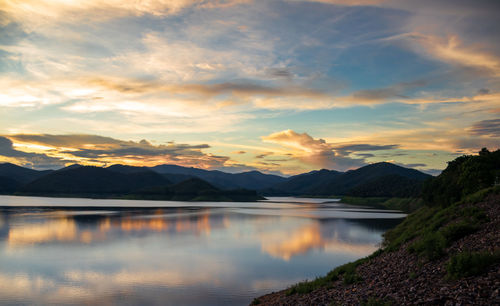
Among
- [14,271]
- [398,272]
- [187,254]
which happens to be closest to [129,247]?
[187,254]

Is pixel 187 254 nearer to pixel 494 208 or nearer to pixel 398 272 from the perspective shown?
pixel 398 272

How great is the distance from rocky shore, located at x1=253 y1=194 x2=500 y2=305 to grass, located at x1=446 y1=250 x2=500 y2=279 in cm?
22

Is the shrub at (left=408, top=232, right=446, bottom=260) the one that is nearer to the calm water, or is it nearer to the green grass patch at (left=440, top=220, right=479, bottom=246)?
the green grass patch at (left=440, top=220, right=479, bottom=246)

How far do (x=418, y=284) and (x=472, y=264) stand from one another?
3273 mm

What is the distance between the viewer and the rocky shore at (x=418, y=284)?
1617cm

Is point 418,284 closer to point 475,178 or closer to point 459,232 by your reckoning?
point 459,232

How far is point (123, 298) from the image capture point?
31.9 meters

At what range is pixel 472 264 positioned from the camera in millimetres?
18094

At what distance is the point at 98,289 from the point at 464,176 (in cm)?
6383

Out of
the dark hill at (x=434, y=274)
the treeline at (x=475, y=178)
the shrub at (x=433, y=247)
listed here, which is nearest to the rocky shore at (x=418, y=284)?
the dark hill at (x=434, y=274)

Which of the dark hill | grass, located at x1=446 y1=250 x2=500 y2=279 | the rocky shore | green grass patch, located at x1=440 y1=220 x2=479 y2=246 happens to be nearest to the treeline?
the dark hill

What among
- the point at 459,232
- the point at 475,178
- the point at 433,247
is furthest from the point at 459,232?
the point at 475,178

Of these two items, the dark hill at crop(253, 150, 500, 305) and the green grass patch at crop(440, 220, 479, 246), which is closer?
the dark hill at crop(253, 150, 500, 305)

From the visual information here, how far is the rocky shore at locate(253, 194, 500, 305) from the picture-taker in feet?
53.1
